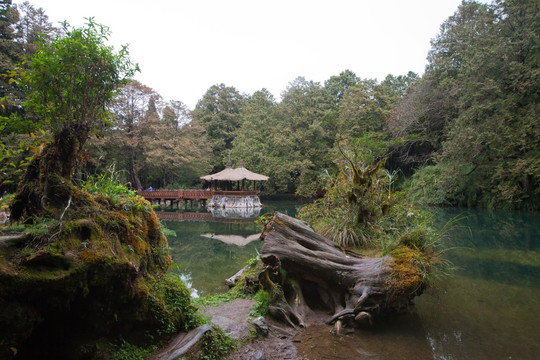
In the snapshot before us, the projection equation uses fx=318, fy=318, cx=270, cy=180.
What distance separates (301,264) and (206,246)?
23.4 feet

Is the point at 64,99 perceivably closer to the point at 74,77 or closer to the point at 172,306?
the point at 74,77

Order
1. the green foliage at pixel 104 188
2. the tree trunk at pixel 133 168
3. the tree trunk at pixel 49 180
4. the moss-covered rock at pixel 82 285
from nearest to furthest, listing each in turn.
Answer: the moss-covered rock at pixel 82 285
the tree trunk at pixel 49 180
the green foliage at pixel 104 188
the tree trunk at pixel 133 168

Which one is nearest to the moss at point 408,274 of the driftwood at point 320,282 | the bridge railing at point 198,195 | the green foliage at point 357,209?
the driftwood at point 320,282

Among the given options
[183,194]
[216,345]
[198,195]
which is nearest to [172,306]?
[216,345]

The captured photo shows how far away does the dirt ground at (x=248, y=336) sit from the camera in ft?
10.2

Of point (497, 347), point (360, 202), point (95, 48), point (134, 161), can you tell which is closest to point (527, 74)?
point (360, 202)

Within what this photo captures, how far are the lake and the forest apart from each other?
8.12 feet

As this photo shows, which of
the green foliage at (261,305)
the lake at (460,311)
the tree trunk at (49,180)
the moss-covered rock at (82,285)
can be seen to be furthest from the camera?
the green foliage at (261,305)

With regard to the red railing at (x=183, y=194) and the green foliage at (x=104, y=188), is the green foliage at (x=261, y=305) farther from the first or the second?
the red railing at (x=183, y=194)

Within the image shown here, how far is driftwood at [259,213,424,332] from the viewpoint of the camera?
3971 mm

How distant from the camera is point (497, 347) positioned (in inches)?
139

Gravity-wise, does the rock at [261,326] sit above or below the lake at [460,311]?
above

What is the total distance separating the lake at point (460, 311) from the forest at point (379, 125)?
2474mm

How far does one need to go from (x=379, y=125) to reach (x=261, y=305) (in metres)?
22.1
